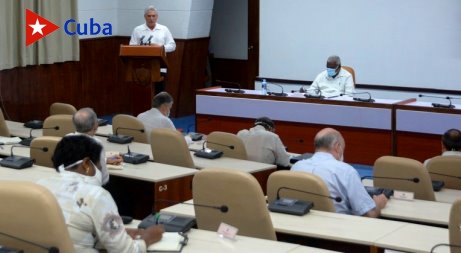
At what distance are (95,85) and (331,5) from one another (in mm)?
3906

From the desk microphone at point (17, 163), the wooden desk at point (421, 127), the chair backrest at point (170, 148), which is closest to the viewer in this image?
the desk microphone at point (17, 163)

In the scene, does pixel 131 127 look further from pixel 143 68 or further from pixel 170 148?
pixel 143 68

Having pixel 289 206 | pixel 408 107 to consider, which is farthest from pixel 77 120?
pixel 408 107

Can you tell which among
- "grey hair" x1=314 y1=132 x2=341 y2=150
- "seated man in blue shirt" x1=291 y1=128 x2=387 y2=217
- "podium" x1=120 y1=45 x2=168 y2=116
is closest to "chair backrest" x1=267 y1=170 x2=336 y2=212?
"seated man in blue shirt" x1=291 y1=128 x2=387 y2=217

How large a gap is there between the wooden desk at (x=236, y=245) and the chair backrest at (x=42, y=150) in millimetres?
2646

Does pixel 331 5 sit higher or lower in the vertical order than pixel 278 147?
higher

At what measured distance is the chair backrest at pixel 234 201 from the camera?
4.41 metres

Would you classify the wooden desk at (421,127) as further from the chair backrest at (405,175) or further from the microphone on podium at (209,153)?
the chair backrest at (405,175)

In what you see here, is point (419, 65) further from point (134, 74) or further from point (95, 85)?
point (95, 85)

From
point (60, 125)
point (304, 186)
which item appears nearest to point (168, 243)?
point (304, 186)

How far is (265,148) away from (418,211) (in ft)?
8.53

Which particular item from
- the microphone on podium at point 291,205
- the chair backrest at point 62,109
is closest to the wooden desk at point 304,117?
the chair backrest at point 62,109

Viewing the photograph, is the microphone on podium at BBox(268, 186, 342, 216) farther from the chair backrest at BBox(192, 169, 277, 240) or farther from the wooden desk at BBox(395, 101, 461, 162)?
the wooden desk at BBox(395, 101, 461, 162)

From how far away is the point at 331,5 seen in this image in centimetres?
1213
